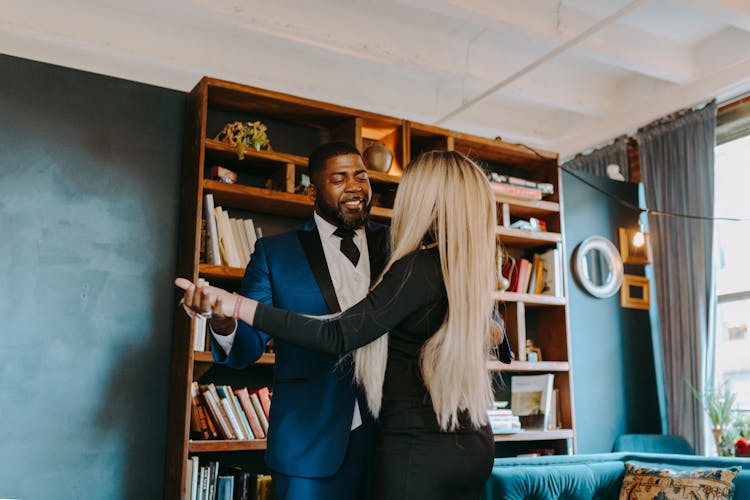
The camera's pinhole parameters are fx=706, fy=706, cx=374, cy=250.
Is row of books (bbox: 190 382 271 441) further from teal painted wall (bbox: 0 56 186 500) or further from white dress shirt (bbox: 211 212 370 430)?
white dress shirt (bbox: 211 212 370 430)

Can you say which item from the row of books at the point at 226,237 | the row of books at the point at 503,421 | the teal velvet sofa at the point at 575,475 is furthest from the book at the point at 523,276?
the row of books at the point at 226,237

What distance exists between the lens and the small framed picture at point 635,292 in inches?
205

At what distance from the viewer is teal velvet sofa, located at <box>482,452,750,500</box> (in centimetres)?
322

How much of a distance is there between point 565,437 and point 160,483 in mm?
2465

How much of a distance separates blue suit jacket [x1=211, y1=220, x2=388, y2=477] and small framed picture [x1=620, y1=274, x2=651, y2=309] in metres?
3.58

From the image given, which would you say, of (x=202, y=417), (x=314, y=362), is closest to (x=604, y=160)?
(x=202, y=417)

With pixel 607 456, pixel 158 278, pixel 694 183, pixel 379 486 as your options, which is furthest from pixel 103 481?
pixel 694 183

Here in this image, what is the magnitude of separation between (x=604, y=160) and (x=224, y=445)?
414 centimetres

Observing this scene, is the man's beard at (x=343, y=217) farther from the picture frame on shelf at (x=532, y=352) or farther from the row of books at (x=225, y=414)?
the picture frame on shelf at (x=532, y=352)

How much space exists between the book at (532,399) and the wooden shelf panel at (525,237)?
0.87m

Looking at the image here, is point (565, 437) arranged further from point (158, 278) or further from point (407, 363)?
point (407, 363)

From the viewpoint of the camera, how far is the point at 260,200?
3717 millimetres

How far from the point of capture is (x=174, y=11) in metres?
4.75

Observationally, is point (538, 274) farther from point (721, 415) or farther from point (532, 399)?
point (721, 415)
